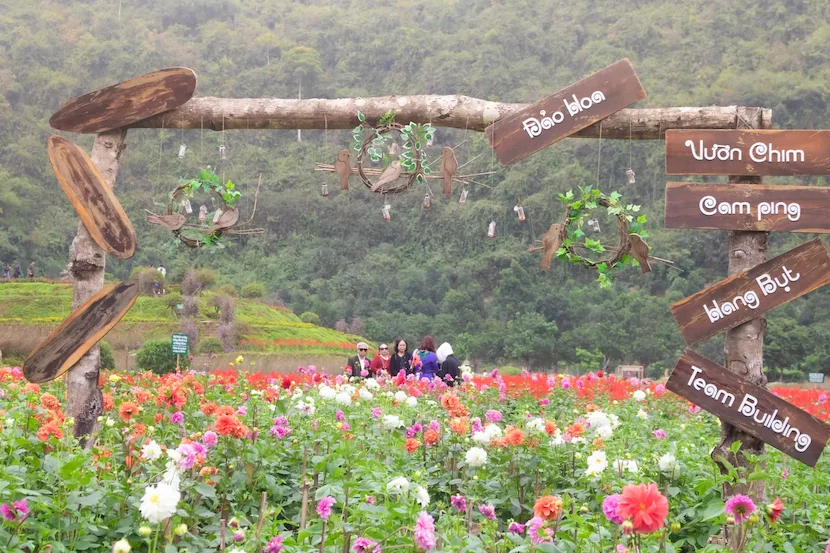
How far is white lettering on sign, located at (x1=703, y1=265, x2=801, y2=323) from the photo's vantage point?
3469 mm

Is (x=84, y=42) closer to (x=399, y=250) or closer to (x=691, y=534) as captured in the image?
(x=399, y=250)

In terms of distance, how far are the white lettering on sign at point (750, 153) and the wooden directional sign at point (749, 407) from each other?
809mm

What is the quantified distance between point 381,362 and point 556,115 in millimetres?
3401

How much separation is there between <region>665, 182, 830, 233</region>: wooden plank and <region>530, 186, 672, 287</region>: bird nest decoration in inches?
13.9

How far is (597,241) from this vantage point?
402cm

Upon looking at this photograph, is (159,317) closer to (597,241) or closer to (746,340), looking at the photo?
(597,241)

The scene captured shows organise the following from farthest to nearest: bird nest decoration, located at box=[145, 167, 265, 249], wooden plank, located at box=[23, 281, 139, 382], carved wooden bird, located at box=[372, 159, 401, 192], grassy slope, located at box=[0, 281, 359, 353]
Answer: grassy slope, located at box=[0, 281, 359, 353] → bird nest decoration, located at box=[145, 167, 265, 249] → carved wooden bird, located at box=[372, 159, 401, 192] → wooden plank, located at box=[23, 281, 139, 382]

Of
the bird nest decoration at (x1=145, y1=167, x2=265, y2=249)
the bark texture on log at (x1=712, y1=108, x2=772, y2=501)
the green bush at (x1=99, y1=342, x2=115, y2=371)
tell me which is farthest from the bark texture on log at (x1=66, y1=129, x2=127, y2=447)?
the green bush at (x1=99, y1=342, x2=115, y2=371)

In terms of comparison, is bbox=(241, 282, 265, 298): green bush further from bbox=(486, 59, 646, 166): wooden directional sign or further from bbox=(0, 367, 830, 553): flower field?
bbox=(486, 59, 646, 166): wooden directional sign

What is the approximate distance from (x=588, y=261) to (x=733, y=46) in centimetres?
Result: 3837

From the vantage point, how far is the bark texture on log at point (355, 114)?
13.2 feet

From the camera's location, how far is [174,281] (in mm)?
24547

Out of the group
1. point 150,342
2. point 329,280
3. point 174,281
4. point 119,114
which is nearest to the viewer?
point 119,114

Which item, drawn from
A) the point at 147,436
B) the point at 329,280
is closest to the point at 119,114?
the point at 147,436
